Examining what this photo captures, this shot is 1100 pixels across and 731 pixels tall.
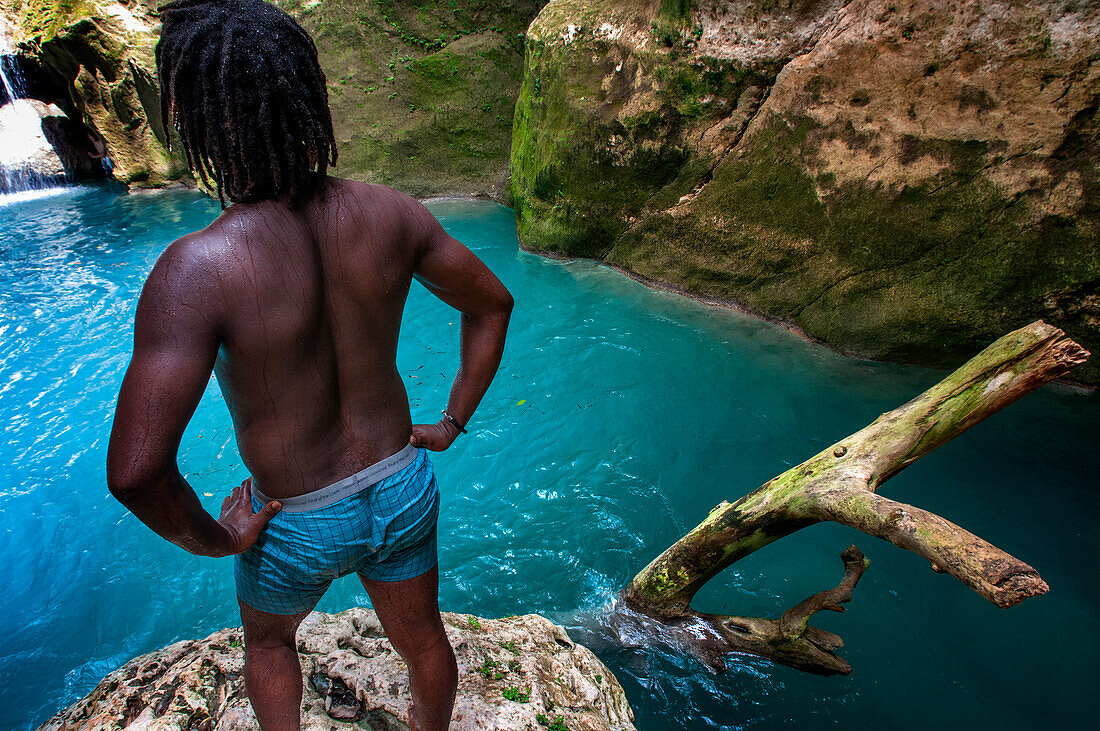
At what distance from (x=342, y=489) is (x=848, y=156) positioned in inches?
194

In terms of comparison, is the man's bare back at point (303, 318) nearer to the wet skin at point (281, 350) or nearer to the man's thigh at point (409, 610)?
the wet skin at point (281, 350)

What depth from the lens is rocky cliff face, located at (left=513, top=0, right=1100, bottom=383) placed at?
13.9ft

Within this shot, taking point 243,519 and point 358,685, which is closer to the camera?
point 243,519

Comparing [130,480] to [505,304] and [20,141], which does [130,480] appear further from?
[20,141]

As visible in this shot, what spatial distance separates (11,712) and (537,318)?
4.42 metres

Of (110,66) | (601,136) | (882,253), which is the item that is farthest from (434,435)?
(110,66)

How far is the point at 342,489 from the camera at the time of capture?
152cm

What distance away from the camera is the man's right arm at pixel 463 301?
1.61m

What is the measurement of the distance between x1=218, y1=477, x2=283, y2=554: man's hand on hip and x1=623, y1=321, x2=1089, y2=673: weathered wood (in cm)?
171

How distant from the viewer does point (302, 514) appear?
58.9 inches

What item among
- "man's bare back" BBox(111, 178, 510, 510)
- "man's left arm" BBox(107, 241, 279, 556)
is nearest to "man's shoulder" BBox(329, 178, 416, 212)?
"man's bare back" BBox(111, 178, 510, 510)

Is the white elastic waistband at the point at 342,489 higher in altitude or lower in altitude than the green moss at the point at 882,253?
higher

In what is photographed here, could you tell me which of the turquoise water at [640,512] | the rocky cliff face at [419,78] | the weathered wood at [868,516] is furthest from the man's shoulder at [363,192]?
the rocky cliff face at [419,78]

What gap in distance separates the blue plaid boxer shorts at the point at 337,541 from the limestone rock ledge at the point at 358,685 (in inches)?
28.1
